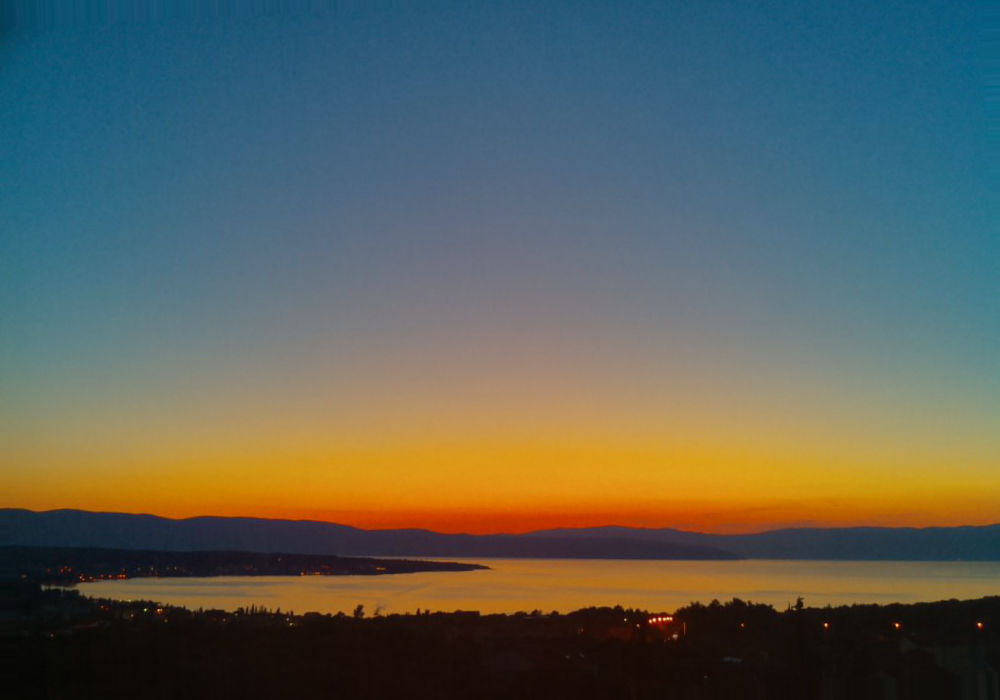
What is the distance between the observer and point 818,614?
55.8ft

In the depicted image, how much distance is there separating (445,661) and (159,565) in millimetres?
33636

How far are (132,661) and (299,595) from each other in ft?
117

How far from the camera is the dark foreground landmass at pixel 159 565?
1164 cm

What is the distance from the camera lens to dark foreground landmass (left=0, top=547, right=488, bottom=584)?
38.2 feet

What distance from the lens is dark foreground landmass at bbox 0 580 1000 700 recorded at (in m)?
7.51

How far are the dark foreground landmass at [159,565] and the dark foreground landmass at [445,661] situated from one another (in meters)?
1.16

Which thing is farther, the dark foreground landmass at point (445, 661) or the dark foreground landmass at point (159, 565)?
the dark foreground landmass at point (159, 565)

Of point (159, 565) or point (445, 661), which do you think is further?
point (159, 565)

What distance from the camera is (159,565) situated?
40.0m

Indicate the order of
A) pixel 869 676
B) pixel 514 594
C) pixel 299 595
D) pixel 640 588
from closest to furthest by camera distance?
pixel 869 676 < pixel 299 595 < pixel 514 594 < pixel 640 588

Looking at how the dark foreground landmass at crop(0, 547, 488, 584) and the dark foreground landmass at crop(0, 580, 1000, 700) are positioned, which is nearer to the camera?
the dark foreground landmass at crop(0, 580, 1000, 700)

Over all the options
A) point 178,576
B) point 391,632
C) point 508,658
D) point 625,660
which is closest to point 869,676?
point 625,660

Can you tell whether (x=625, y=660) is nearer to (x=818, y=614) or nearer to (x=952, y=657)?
(x=952, y=657)

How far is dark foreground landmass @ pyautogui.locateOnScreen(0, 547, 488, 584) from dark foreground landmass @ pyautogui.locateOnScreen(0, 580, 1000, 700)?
1.16m
